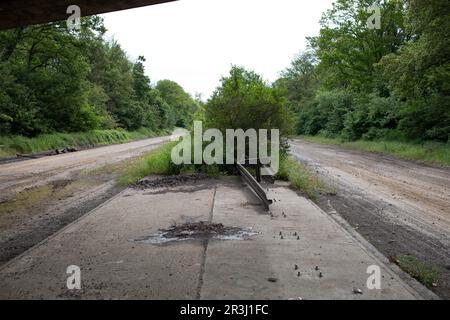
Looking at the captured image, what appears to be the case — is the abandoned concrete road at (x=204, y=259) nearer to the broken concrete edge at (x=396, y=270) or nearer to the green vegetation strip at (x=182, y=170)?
the broken concrete edge at (x=396, y=270)

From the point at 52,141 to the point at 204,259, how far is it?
29.7 meters

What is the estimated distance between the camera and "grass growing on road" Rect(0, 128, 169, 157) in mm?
26966

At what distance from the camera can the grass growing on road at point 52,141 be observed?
88.5 feet

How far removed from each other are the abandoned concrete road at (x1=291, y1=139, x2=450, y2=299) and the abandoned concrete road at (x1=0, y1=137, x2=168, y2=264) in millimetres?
5942

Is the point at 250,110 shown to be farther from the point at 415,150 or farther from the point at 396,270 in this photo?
the point at 415,150

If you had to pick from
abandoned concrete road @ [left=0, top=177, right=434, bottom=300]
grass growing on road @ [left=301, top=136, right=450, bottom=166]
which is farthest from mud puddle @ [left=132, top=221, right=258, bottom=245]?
grass growing on road @ [left=301, top=136, right=450, bottom=166]

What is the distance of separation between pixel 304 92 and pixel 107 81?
30.7 metres

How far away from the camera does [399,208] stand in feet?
32.7

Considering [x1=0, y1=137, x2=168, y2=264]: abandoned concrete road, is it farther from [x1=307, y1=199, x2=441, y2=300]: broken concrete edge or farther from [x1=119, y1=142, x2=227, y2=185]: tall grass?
[x1=307, y1=199, x2=441, y2=300]: broken concrete edge

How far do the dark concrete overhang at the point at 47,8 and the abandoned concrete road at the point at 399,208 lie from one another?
5.90 m

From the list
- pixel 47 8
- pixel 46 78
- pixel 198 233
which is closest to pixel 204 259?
pixel 198 233

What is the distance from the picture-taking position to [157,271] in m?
5.22
